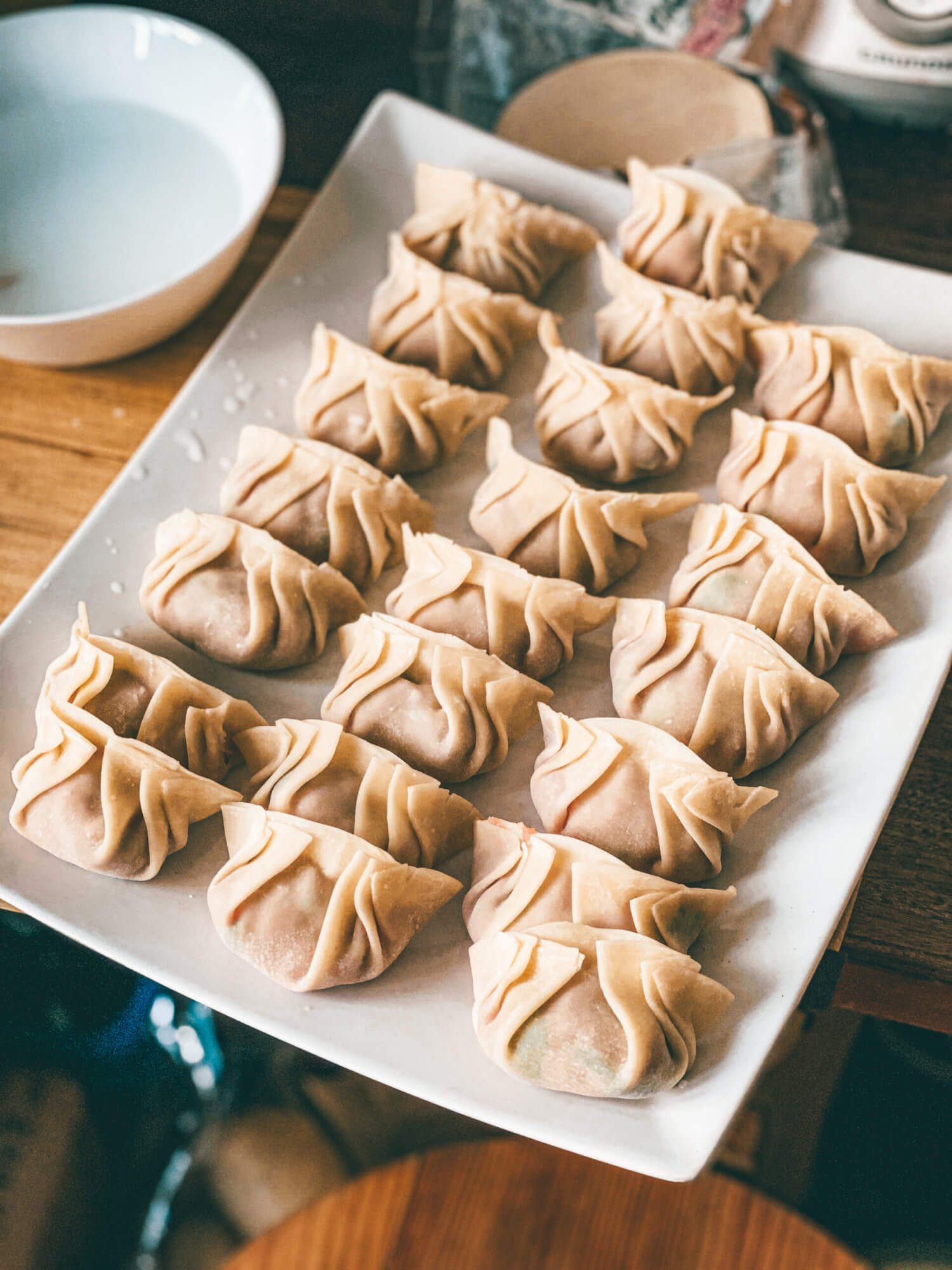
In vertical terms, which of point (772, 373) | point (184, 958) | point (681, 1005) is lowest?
point (184, 958)

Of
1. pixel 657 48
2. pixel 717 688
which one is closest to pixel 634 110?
pixel 657 48

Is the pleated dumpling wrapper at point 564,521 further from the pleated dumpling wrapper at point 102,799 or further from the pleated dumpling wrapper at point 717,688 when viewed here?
the pleated dumpling wrapper at point 102,799

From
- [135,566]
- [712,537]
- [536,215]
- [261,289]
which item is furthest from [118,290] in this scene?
[712,537]

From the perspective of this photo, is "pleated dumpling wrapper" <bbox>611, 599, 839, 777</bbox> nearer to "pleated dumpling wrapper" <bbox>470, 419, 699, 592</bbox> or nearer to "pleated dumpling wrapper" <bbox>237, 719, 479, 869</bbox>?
"pleated dumpling wrapper" <bbox>470, 419, 699, 592</bbox>

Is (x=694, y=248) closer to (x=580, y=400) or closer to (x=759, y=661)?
(x=580, y=400)

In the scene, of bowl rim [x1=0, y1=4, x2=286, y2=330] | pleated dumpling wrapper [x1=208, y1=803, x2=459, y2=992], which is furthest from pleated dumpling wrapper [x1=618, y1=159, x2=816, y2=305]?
pleated dumpling wrapper [x1=208, y1=803, x2=459, y2=992]
